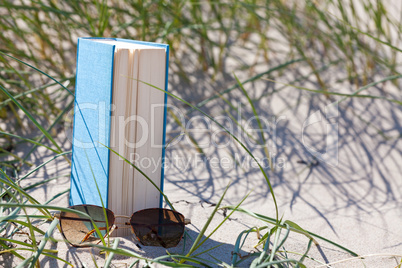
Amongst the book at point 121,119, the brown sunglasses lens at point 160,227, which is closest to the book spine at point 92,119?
the book at point 121,119

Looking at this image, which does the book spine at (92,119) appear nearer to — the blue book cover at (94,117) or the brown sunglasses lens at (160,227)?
the blue book cover at (94,117)

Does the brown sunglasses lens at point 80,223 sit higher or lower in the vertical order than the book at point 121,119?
lower

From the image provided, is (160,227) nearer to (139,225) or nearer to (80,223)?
(139,225)

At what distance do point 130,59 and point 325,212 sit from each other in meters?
0.79

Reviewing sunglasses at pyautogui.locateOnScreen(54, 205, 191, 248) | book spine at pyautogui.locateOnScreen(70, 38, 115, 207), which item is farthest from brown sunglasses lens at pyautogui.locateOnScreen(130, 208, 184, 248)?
book spine at pyautogui.locateOnScreen(70, 38, 115, 207)

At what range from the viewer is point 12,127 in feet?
6.26

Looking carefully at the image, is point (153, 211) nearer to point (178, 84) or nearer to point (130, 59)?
point (130, 59)

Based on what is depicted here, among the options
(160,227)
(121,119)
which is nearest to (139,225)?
(160,227)

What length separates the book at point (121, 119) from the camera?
1.23m

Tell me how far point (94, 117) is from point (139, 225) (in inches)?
11.6

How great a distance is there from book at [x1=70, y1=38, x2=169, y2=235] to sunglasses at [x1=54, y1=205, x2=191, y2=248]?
53 mm

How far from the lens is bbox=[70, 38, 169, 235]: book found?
4.03ft

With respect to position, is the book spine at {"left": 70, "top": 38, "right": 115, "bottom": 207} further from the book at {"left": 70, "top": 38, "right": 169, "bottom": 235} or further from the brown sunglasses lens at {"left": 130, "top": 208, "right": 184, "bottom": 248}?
the brown sunglasses lens at {"left": 130, "top": 208, "right": 184, "bottom": 248}

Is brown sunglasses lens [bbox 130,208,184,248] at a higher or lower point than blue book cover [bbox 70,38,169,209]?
lower
